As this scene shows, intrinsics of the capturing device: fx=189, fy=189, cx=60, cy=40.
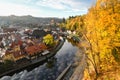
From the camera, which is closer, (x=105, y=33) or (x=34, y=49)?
(x=105, y=33)

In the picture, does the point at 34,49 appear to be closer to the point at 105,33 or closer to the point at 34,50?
the point at 34,50

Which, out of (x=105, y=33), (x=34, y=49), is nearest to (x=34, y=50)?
(x=34, y=49)

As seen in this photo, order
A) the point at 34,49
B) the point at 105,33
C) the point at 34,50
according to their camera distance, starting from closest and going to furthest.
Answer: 1. the point at 105,33
2. the point at 34,50
3. the point at 34,49

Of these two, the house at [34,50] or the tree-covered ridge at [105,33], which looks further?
the house at [34,50]

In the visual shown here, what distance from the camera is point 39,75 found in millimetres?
46719

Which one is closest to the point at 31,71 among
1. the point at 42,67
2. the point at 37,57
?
the point at 42,67

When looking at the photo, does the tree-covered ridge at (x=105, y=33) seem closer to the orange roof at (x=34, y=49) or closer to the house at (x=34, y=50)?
the house at (x=34, y=50)

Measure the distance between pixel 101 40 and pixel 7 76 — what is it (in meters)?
32.8

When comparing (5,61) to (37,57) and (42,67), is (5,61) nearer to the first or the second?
(42,67)

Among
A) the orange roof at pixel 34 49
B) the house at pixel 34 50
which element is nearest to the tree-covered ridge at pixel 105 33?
the house at pixel 34 50

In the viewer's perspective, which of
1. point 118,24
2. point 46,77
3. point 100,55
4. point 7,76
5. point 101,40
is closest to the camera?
point 118,24

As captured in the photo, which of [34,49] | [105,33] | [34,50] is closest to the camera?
[105,33]

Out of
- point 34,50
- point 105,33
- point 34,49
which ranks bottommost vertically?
point 34,50

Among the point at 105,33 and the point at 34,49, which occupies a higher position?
the point at 105,33
